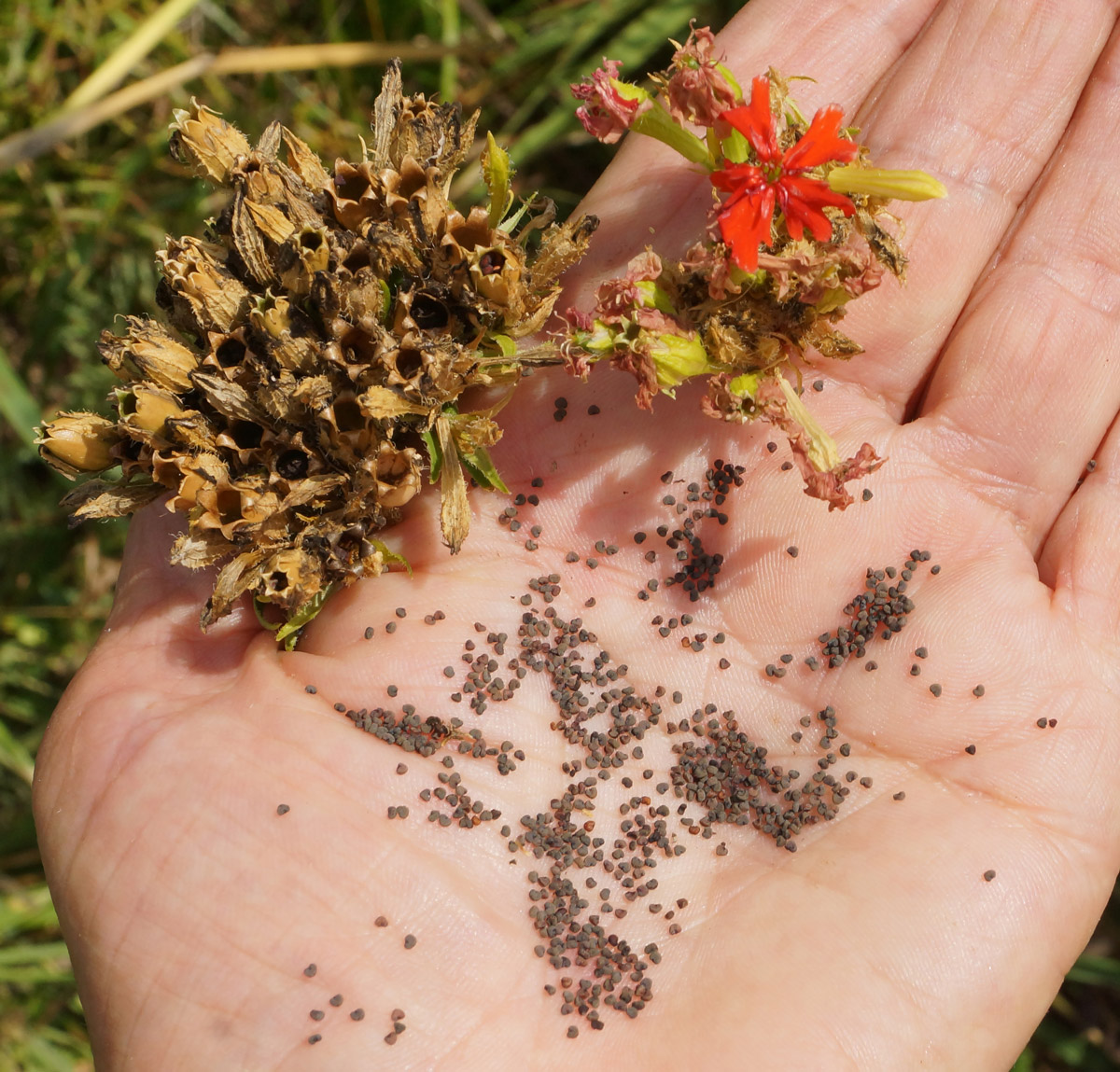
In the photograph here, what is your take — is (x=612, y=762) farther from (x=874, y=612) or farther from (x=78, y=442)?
(x=78, y=442)

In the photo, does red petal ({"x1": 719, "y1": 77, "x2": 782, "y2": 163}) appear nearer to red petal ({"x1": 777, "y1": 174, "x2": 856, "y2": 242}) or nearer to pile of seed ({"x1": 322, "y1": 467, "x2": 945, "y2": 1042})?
red petal ({"x1": 777, "y1": 174, "x2": 856, "y2": 242})

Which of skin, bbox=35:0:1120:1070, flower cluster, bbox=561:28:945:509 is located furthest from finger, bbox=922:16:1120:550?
flower cluster, bbox=561:28:945:509

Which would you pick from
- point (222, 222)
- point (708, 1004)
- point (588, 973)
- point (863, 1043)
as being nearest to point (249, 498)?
point (222, 222)

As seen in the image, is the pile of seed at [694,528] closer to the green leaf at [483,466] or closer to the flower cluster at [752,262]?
the flower cluster at [752,262]

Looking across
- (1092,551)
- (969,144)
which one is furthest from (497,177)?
(1092,551)

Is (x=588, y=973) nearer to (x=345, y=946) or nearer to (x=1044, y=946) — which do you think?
(x=345, y=946)

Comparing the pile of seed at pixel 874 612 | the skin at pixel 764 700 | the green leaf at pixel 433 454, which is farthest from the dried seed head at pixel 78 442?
the pile of seed at pixel 874 612
